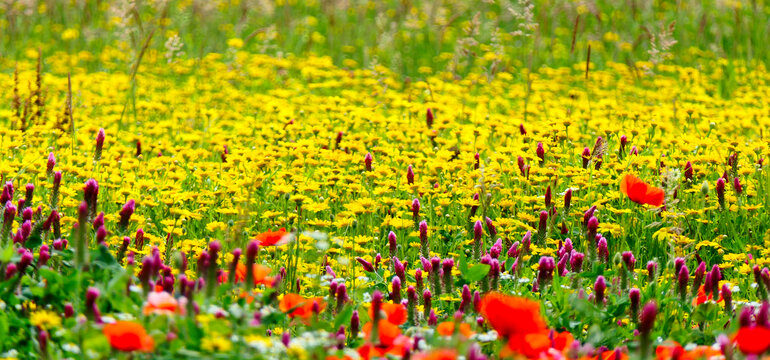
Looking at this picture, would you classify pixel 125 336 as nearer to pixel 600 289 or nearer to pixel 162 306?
pixel 162 306

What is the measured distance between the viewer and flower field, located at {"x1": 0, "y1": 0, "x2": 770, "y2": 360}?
2.19m

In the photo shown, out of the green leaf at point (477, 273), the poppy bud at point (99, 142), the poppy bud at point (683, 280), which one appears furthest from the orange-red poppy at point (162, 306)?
the poppy bud at point (99, 142)

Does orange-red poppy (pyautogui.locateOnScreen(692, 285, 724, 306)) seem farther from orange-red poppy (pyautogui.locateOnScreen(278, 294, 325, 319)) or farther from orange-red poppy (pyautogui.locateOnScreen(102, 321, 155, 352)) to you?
orange-red poppy (pyautogui.locateOnScreen(102, 321, 155, 352))

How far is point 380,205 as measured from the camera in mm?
4301

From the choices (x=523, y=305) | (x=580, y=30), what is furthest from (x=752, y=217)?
(x=580, y=30)

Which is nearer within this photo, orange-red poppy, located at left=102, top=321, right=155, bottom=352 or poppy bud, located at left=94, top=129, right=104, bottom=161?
orange-red poppy, located at left=102, top=321, right=155, bottom=352

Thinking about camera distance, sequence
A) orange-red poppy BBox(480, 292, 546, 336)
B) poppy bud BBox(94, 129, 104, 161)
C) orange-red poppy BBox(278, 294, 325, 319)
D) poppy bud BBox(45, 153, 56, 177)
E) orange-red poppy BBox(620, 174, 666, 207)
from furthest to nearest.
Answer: poppy bud BBox(94, 129, 104, 161) → poppy bud BBox(45, 153, 56, 177) → orange-red poppy BBox(620, 174, 666, 207) → orange-red poppy BBox(278, 294, 325, 319) → orange-red poppy BBox(480, 292, 546, 336)

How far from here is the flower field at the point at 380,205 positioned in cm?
219

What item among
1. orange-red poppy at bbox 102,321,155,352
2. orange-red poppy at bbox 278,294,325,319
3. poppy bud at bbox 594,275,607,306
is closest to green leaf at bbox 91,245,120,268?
orange-red poppy at bbox 278,294,325,319

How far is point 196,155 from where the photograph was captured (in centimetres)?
489

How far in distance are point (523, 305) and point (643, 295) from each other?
3.72 ft

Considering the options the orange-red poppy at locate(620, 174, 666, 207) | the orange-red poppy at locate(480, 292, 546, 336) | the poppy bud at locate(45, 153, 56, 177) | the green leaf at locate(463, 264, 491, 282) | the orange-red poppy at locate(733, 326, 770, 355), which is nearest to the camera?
the orange-red poppy at locate(733, 326, 770, 355)

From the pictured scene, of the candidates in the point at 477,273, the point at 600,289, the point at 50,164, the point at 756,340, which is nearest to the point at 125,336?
the point at 756,340

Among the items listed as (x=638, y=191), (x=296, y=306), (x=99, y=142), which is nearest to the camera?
(x=296, y=306)
